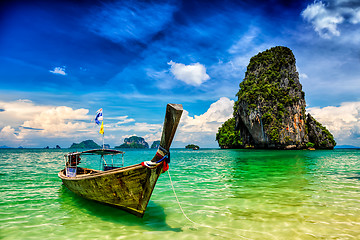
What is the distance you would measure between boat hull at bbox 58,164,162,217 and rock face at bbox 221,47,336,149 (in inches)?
2271

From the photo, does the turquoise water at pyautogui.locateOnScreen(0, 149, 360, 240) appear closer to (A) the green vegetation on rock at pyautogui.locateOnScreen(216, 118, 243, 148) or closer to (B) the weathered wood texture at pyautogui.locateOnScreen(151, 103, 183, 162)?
(B) the weathered wood texture at pyautogui.locateOnScreen(151, 103, 183, 162)

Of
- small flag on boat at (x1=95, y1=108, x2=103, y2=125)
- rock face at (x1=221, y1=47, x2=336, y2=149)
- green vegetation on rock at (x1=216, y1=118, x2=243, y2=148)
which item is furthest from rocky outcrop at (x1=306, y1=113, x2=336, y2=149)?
small flag on boat at (x1=95, y1=108, x2=103, y2=125)

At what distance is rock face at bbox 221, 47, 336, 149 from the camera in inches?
2297

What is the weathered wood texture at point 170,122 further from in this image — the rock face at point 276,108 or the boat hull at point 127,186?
the rock face at point 276,108

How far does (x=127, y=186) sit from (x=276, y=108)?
203ft

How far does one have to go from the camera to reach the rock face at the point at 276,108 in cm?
5834

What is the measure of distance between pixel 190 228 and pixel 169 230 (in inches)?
21.3

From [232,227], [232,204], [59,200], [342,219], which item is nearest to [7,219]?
[59,200]

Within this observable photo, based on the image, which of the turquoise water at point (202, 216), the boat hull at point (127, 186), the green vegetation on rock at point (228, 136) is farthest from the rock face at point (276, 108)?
the boat hull at point (127, 186)

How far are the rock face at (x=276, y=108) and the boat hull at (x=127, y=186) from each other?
5768cm

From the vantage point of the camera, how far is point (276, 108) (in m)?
59.6

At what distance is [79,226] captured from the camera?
553 centimetres

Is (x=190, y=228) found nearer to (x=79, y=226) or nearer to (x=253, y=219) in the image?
(x=253, y=219)

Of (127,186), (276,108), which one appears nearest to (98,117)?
(127,186)
